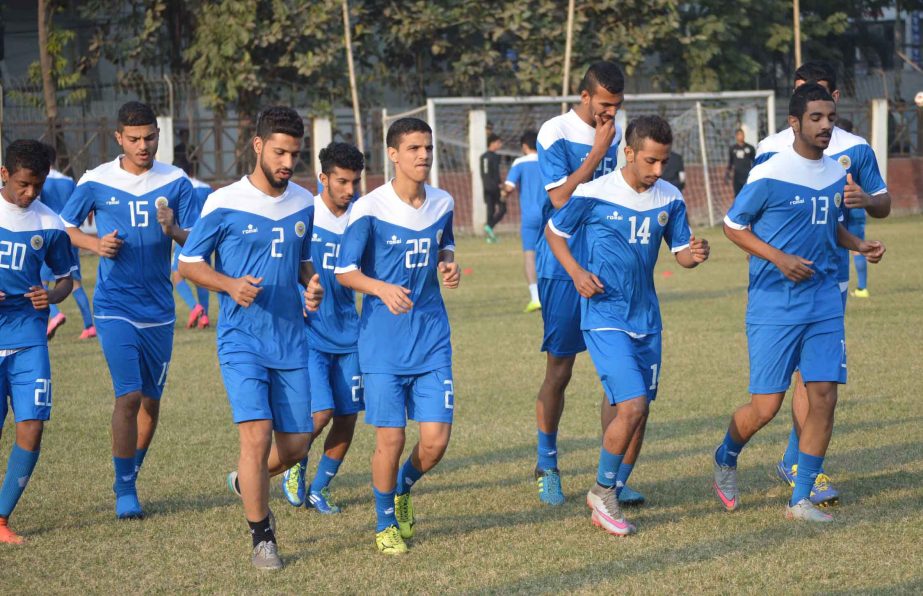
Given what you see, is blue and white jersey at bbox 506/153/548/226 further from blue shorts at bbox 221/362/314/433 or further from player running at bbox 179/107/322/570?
blue shorts at bbox 221/362/314/433

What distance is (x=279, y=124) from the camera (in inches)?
225

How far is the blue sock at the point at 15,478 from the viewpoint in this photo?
249 inches

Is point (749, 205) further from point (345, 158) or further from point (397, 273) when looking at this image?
point (345, 158)

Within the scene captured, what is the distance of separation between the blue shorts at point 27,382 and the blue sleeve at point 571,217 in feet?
8.71

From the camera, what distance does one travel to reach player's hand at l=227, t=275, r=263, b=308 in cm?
552

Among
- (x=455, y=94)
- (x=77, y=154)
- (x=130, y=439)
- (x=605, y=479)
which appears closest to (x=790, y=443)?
(x=605, y=479)

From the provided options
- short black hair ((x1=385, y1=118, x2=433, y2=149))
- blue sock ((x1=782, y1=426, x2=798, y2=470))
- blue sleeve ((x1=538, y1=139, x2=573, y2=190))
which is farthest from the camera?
blue sock ((x1=782, y1=426, x2=798, y2=470))

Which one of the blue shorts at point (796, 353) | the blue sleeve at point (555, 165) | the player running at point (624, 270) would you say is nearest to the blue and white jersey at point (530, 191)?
the blue sleeve at point (555, 165)

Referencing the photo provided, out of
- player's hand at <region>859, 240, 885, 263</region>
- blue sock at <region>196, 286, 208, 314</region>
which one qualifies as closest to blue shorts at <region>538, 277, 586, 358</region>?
player's hand at <region>859, 240, 885, 263</region>

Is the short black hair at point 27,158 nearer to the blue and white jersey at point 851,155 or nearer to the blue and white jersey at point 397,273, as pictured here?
the blue and white jersey at point 397,273

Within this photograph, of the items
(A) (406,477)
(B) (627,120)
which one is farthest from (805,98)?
(B) (627,120)

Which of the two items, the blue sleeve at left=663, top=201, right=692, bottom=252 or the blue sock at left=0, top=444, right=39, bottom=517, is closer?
the blue sock at left=0, top=444, right=39, bottom=517

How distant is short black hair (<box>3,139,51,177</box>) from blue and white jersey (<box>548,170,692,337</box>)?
2.64 metres

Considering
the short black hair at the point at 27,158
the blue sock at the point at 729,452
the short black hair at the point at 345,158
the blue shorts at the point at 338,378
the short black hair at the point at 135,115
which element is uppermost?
the short black hair at the point at 135,115
